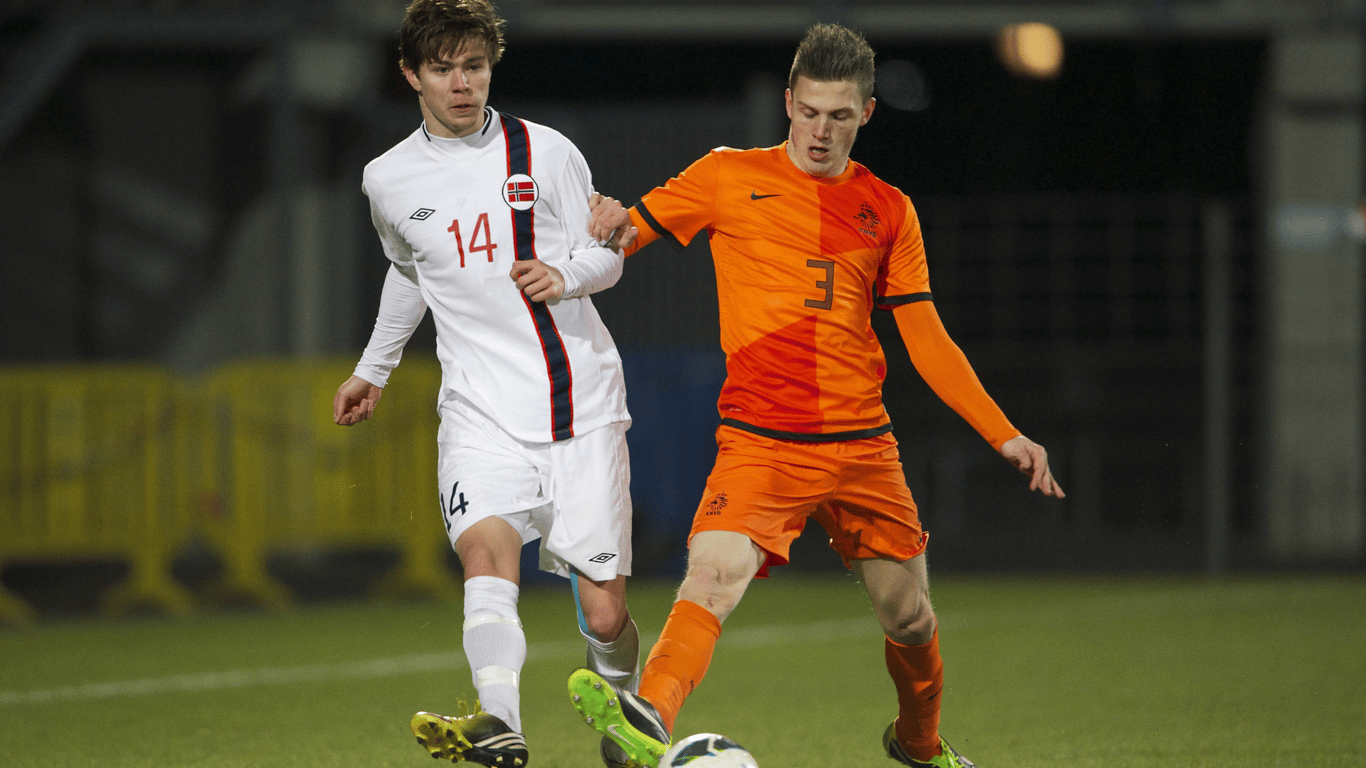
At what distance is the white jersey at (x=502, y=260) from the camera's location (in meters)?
4.39

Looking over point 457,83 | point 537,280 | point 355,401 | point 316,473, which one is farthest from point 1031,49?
point 537,280

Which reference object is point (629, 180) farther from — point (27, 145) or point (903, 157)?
point (903, 157)

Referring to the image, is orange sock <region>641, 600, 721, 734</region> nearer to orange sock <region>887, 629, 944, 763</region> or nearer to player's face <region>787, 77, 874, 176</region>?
orange sock <region>887, 629, 944, 763</region>

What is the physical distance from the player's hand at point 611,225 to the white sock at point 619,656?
3.50 feet

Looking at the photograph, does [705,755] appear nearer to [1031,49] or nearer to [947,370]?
[947,370]

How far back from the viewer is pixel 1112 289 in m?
19.1

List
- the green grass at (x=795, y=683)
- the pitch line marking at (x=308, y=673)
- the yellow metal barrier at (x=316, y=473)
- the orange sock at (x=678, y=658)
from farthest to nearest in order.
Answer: the yellow metal barrier at (x=316, y=473), the pitch line marking at (x=308, y=673), the green grass at (x=795, y=683), the orange sock at (x=678, y=658)

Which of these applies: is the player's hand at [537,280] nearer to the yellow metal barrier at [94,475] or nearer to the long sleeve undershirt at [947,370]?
the long sleeve undershirt at [947,370]

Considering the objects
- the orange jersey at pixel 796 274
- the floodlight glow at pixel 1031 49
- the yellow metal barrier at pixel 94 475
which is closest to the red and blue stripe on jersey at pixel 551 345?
the orange jersey at pixel 796 274

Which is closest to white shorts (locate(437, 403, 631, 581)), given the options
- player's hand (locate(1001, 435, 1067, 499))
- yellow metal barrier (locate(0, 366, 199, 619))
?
A: player's hand (locate(1001, 435, 1067, 499))

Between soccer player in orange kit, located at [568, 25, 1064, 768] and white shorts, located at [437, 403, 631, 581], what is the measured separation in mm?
325

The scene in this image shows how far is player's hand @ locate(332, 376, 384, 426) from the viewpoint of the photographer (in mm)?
4748

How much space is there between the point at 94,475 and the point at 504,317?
651cm

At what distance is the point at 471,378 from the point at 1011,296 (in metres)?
16.0
